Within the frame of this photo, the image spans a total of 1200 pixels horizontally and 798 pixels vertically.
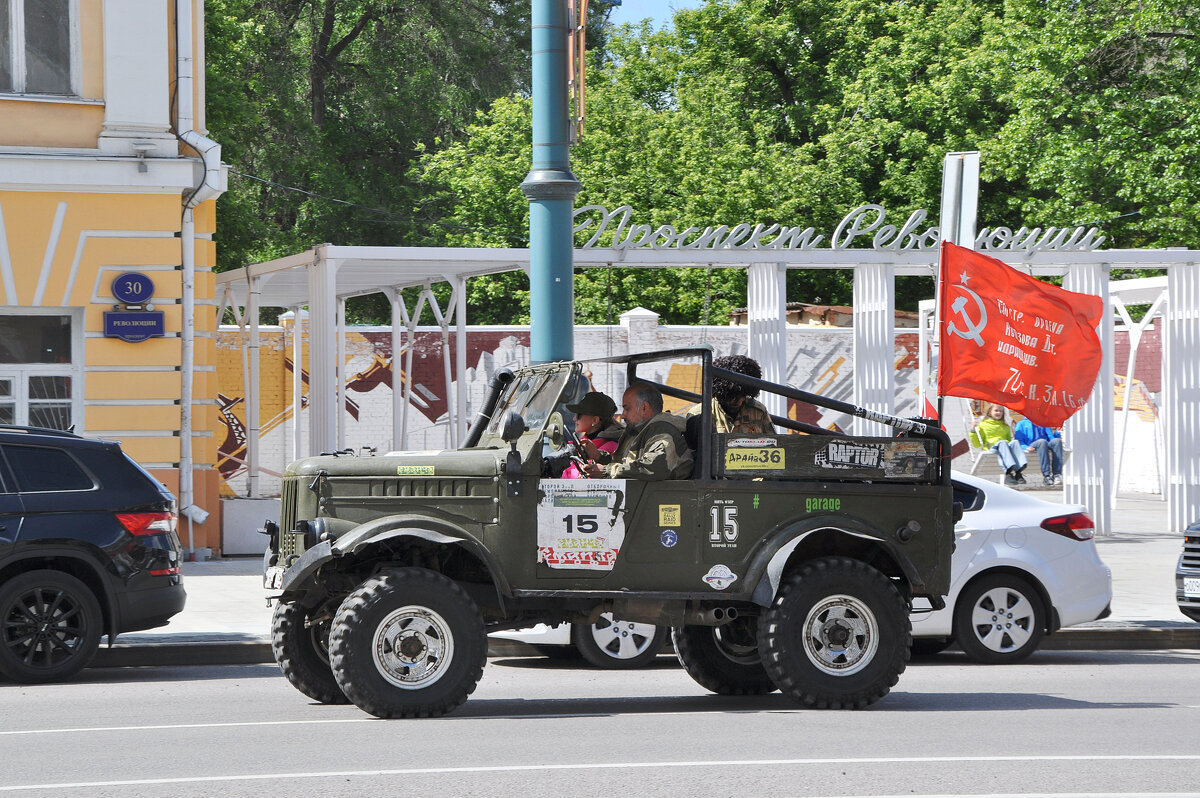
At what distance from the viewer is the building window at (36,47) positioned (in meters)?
17.5

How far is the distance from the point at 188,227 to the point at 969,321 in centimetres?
934

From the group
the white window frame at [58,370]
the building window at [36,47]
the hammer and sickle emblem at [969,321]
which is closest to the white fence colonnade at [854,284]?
the white window frame at [58,370]

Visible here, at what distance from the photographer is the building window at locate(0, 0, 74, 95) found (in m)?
17.5

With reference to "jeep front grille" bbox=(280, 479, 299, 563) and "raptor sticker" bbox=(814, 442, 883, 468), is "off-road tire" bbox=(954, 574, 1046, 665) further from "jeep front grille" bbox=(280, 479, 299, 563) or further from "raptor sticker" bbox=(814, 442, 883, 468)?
"jeep front grille" bbox=(280, 479, 299, 563)

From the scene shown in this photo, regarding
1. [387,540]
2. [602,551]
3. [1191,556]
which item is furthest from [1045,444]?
[387,540]

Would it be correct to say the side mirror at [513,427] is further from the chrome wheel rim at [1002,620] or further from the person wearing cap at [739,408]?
the chrome wheel rim at [1002,620]

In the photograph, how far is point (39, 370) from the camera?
17500 millimetres

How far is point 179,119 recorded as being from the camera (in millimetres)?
17906

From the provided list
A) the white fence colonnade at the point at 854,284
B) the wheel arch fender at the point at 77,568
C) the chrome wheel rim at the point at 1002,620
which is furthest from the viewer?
the white fence colonnade at the point at 854,284

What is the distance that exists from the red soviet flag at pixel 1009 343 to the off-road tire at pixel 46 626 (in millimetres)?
6625

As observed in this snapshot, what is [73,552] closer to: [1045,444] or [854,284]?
[854,284]

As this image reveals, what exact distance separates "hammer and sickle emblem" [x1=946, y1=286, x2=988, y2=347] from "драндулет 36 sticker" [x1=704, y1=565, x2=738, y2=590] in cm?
449

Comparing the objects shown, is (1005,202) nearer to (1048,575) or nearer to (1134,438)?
(1134,438)

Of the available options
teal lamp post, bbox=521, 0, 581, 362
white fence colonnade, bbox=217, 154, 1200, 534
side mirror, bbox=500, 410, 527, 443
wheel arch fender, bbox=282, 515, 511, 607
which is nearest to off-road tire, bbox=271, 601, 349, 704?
wheel arch fender, bbox=282, 515, 511, 607
